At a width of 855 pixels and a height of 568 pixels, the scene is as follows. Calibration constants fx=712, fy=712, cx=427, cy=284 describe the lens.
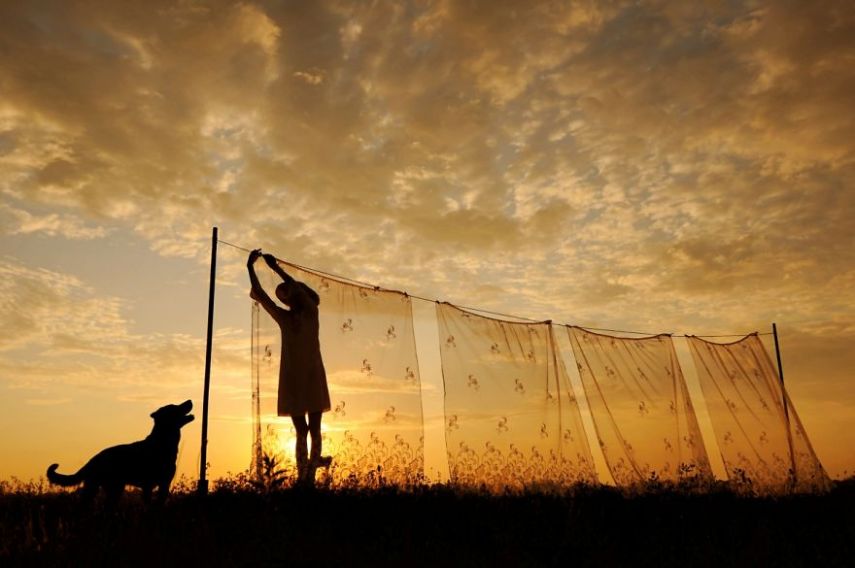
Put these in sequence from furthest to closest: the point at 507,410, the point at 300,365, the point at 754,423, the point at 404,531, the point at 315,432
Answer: the point at 754,423 → the point at 507,410 → the point at 300,365 → the point at 315,432 → the point at 404,531

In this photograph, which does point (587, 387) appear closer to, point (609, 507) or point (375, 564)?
point (609, 507)

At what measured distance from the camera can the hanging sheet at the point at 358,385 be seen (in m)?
9.92

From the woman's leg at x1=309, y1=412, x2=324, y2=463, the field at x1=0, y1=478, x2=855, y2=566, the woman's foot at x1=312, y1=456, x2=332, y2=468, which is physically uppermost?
the woman's leg at x1=309, y1=412, x2=324, y2=463

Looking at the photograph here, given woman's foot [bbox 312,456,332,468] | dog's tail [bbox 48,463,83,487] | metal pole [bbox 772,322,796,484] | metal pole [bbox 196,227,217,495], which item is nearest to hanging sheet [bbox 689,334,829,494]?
metal pole [bbox 772,322,796,484]

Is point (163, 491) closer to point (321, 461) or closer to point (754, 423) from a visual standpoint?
point (321, 461)

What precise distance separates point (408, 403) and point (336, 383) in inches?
51.1

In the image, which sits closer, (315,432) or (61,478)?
(61,478)

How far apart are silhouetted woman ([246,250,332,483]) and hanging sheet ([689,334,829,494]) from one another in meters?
8.98

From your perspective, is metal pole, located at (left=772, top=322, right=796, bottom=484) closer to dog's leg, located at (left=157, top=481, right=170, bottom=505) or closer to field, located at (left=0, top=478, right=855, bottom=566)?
field, located at (left=0, top=478, right=855, bottom=566)

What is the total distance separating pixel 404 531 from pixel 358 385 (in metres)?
3.91

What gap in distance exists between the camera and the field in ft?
20.4

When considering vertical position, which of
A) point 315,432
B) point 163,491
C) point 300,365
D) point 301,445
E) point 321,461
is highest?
point 300,365

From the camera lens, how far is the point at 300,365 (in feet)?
32.1

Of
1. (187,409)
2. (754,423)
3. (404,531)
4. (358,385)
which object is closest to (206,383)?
(187,409)
